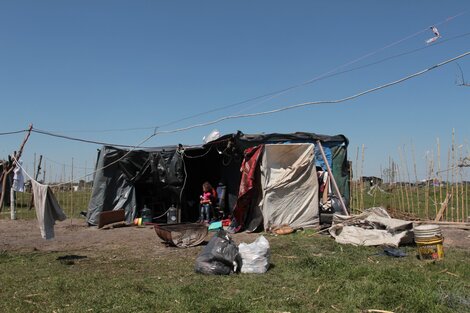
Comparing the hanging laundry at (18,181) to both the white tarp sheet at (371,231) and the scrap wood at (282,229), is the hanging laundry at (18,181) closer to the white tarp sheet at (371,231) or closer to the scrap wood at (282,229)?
the scrap wood at (282,229)

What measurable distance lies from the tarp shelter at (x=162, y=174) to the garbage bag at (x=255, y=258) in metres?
6.10

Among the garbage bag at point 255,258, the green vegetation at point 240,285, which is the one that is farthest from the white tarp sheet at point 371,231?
the garbage bag at point 255,258

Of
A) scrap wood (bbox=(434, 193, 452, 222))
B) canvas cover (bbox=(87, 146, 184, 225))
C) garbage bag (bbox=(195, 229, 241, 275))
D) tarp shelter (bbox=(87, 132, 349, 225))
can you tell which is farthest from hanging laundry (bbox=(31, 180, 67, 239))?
scrap wood (bbox=(434, 193, 452, 222))

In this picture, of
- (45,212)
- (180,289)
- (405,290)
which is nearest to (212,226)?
(45,212)

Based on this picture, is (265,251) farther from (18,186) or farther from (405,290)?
(18,186)

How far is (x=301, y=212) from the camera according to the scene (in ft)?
41.7

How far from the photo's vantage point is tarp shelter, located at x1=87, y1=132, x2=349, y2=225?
14.0 m

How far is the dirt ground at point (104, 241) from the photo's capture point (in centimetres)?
989

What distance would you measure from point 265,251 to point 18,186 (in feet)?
36.5

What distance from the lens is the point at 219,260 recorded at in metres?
7.42

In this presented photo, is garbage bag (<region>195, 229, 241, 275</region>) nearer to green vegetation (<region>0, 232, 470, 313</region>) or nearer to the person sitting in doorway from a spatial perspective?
green vegetation (<region>0, 232, 470, 313</region>)

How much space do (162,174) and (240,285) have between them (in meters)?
8.55

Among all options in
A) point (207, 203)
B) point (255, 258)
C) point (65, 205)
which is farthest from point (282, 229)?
point (65, 205)

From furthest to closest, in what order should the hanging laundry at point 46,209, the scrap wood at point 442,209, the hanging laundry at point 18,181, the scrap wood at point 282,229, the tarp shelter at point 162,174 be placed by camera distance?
1. the hanging laundry at point 18,181
2. the tarp shelter at point 162,174
3. the scrap wood at point 442,209
4. the scrap wood at point 282,229
5. the hanging laundry at point 46,209
